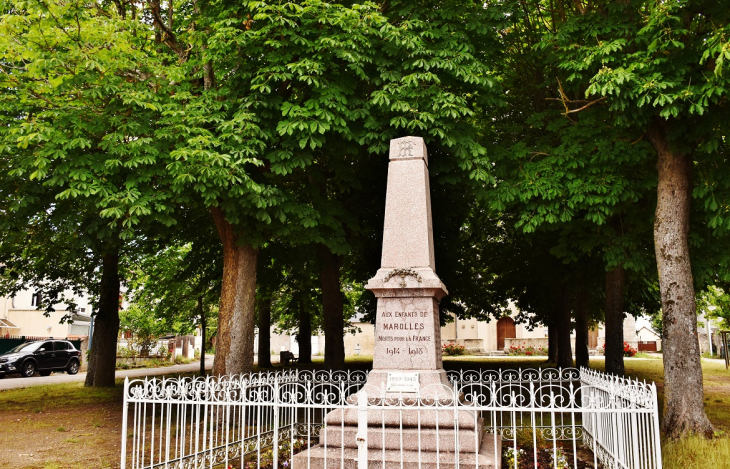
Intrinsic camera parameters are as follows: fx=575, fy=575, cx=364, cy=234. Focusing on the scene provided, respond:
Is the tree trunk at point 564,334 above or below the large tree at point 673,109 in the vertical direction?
below

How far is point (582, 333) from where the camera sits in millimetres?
19438

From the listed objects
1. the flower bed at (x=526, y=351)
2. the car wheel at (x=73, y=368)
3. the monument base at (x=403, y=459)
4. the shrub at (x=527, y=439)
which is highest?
the monument base at (x=403, y=459)

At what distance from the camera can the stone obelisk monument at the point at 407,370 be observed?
6.88 m

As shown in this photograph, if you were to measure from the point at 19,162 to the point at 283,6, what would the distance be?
5.19 meters

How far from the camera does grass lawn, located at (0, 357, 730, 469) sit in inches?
321

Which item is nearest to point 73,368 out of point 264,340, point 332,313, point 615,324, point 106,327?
point 264,340

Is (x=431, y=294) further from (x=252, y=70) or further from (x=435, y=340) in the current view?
(x=252, y=70)

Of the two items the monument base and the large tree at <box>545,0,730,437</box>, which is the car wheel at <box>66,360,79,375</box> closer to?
the monument base

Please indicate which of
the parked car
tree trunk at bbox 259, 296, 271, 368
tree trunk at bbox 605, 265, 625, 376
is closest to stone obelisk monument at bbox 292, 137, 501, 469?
A: tree trunk at bbox 605, 265, 625, 376

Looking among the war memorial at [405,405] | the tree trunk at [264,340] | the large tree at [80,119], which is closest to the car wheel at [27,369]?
the tree trunk at [264,340]

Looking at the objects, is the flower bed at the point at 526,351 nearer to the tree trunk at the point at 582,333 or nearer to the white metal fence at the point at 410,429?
the tree trunk at the point at 582,333

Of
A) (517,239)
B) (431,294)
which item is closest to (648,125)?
(431,294)

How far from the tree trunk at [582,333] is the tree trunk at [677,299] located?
27.5 feet

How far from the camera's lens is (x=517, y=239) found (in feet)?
66.0
